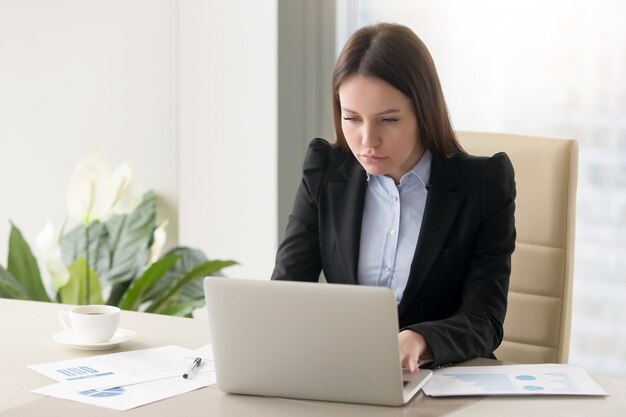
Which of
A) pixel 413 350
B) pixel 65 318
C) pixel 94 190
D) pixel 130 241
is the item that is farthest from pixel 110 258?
pixel 413 350

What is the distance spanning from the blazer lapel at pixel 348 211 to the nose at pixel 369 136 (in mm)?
219

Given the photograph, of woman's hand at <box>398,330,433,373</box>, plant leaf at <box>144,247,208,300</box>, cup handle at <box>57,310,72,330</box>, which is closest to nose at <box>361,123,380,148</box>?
woman's hand at <box>398,330,433,373</box>

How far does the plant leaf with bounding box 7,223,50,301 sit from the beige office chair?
60.9 inches

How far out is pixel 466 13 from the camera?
10.0 ft

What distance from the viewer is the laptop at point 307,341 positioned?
1.40 meters

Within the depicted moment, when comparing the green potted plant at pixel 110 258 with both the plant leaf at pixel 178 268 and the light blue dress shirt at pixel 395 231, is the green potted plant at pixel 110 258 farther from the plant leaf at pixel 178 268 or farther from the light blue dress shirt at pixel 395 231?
the light blue dress shirt at pixel 395 231

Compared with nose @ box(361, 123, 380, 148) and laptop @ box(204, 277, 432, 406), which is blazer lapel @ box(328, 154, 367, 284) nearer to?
nose @ box(361, 123, 380, 148)

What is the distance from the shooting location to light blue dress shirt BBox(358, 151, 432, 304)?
1.94 metres

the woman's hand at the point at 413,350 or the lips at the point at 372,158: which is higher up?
the lips at the point at 372,158

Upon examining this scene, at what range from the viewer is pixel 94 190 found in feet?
8.91

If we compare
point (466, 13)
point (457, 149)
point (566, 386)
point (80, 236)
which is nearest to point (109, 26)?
point (80, 236)

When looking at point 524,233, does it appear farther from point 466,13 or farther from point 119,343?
point 466,13

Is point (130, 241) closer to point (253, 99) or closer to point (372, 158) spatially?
point (253, 99)

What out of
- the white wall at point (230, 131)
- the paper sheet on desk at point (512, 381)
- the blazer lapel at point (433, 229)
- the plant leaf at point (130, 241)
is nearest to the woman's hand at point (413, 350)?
the paper sheet on desk at point (512, 381)
